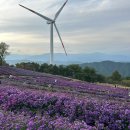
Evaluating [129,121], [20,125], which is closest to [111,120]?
[129,121]

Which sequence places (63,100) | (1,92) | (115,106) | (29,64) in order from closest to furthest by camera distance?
(115,106) → (63,100) → (1,92) → (29,64)

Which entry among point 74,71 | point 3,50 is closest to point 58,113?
point 74,71

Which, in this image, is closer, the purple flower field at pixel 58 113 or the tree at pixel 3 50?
the purple flower field at pixel 58 113

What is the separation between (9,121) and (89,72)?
232 feet

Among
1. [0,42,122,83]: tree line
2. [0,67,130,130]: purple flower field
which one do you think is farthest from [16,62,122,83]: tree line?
[0,67,130,130]: purple flower field

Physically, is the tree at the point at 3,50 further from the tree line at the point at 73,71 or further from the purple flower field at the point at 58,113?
the purple flower field at the point at 58,113

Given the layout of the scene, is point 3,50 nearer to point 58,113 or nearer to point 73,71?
point 73,71

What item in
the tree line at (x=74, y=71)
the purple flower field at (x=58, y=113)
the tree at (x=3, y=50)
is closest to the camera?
the purple flower field at (x=58, y=113)

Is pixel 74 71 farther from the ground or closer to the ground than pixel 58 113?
farther from the ground

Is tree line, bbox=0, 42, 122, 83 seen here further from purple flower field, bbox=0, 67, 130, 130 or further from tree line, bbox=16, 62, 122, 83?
purple flower field, bbox=0, 67, 130, 130

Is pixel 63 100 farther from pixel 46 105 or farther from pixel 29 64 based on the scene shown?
pixel 29 64

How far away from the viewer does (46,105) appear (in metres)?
15.8

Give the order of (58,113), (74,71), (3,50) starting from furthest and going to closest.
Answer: (3,50) < (74,71) < (58,113)

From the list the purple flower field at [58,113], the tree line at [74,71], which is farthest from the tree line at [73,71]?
the purple flower field at [58,113]
